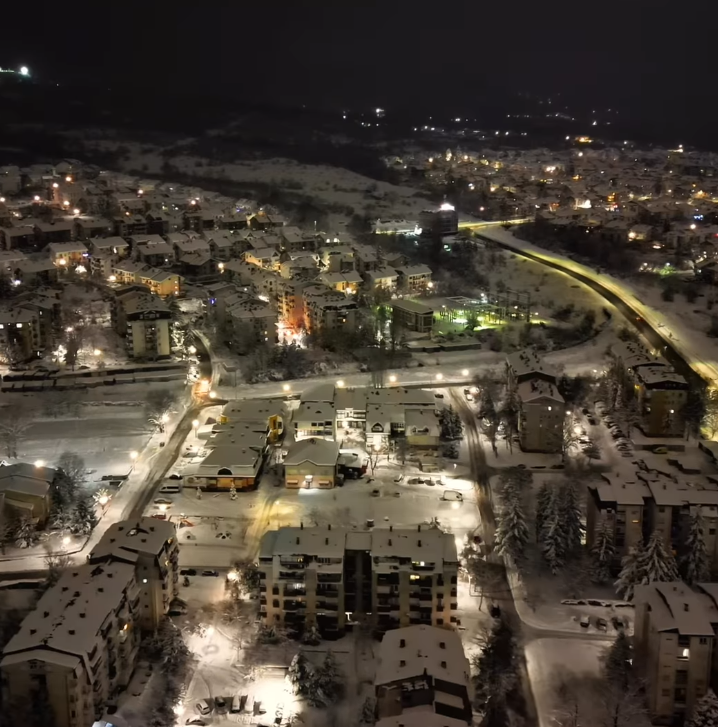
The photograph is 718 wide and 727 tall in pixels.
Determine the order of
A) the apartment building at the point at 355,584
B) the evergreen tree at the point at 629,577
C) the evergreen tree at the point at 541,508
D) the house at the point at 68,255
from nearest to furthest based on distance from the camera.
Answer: the apartment building at the point at 355,584 → the evergreen tree at the point at 629,577 → the evergreen tree at the point at 541,508 → the house at the point at 68,255

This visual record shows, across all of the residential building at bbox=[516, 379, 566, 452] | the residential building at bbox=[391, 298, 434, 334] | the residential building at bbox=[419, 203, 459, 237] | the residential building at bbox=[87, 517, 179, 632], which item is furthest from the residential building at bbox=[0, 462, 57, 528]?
the residential building at bbox=[419, 203, 459, 237]

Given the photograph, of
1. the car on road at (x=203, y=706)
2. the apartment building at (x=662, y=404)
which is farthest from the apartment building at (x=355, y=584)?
the apartment building at (x=662, y=404)

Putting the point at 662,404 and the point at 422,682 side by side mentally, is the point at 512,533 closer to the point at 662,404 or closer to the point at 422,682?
the point at 422,682

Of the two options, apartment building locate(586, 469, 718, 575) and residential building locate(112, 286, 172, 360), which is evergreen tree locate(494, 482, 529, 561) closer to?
apartment building locate(586, 469, 718, 575)

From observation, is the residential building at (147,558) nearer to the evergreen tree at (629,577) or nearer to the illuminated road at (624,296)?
the evergreen tree at (629,577)

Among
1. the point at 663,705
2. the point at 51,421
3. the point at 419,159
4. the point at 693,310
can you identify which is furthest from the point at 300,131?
the point at 663,705

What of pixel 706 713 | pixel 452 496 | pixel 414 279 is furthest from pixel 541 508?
pixel 414 279
